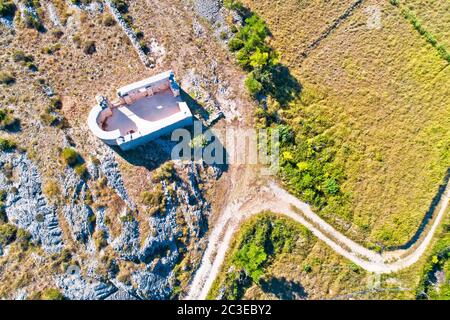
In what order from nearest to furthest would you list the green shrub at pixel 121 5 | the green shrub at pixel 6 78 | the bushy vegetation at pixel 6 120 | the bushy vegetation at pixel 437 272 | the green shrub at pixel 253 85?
1. the bushy vegetation at pixel 6 120
2. the green shrub at pixel 6 78
3. the bushy vegetation at pixel 437 272
4. the green shrub at pixel 253 85
5. the green shrub at pixel 121 5

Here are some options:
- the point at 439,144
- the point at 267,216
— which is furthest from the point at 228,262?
the point at 439,144

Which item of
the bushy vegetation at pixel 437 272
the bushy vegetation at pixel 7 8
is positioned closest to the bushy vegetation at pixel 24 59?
the bushy vegetation at pixel 7 8

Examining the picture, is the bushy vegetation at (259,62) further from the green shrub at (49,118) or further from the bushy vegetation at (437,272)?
the bushy vegetation at (437,272)

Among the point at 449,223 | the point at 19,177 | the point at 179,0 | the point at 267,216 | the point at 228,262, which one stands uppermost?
the point at 179,0

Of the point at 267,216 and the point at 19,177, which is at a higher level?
the point at 19,177

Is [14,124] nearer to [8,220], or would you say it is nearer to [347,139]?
[8,220]

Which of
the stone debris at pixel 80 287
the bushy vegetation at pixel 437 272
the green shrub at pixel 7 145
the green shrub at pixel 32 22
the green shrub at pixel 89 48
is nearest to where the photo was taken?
the stone debris at pixel 80 287

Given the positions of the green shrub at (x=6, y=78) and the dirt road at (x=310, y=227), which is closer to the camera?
the green shrub at (x=6, y=78)

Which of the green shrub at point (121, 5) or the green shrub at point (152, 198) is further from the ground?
the green shrub at point (121, 5)
